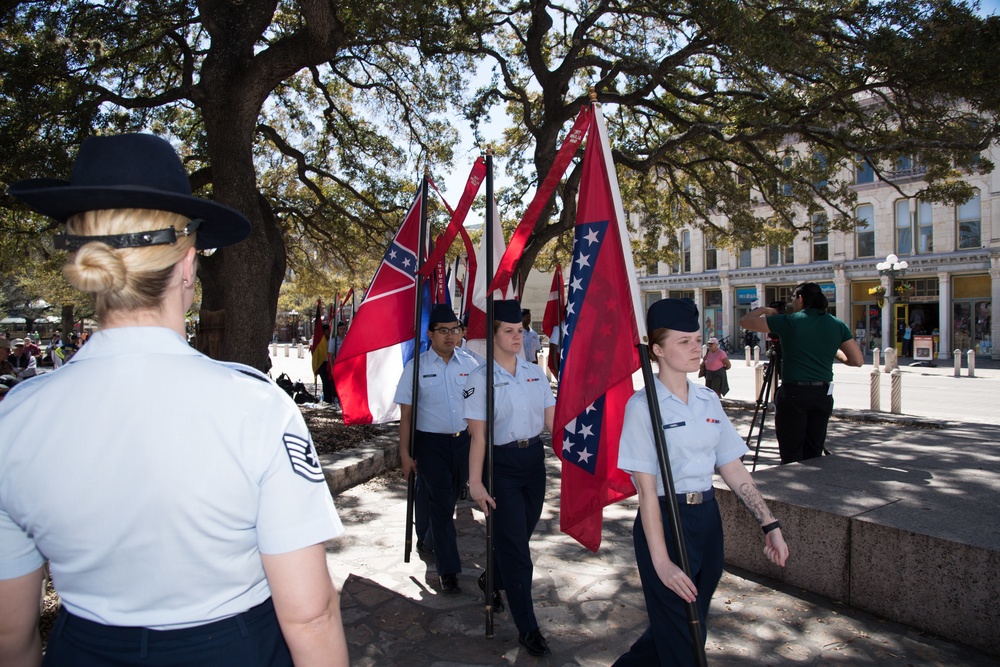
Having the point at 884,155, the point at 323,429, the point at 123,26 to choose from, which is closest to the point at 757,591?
the point at 323,429

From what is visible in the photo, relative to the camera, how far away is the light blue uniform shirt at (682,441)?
2.91 m

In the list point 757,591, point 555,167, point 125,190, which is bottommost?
point 757,591

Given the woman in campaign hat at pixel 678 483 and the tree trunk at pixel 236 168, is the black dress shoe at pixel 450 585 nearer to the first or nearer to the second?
the woman in campaign hat at pixel 678 483

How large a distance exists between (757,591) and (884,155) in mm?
8722

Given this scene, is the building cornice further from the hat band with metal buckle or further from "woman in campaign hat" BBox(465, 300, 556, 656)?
the hat band with metal buckle

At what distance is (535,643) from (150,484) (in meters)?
3.07

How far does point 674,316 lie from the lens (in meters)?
3.05

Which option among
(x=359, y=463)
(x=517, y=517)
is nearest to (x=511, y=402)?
(x=517, y=517)

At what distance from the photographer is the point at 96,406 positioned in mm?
1339

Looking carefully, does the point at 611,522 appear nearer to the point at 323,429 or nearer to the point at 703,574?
the point at 703,574

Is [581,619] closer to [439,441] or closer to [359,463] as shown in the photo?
[439,441]

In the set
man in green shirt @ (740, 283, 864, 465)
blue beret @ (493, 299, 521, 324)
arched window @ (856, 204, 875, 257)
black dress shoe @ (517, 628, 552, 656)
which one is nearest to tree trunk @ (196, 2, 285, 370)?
blue beret @ (493, 299, 521, 324)

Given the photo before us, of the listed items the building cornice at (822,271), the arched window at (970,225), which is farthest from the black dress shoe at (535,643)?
the arched window at (970,225)

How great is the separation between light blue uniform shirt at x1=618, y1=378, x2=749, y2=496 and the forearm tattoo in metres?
0.14
